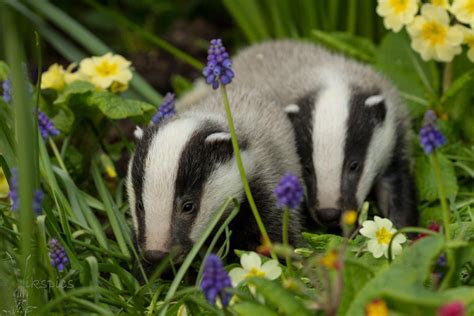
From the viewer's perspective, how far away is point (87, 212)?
390cm

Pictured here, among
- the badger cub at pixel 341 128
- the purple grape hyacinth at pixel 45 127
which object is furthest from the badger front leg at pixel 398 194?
the purple grape hyacinth at pixel 45 127

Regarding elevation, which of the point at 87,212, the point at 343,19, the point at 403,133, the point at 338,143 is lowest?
the point at 87,212

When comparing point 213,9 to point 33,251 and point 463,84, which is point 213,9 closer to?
point 463,84

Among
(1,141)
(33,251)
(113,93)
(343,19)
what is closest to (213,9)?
(343,19)

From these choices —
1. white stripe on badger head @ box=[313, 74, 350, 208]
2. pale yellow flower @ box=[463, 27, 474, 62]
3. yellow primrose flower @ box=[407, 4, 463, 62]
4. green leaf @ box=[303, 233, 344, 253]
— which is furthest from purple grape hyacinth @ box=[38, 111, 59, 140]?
pale yellow flower @ box=[463, 27, 474, 62]

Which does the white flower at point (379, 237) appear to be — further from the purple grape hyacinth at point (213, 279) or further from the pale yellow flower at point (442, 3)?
the pale yellow flower at point (442, 3)

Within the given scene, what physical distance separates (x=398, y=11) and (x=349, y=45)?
36.6 inches

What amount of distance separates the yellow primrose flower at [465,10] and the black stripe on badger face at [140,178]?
5.24 ft

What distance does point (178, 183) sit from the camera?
3445mm

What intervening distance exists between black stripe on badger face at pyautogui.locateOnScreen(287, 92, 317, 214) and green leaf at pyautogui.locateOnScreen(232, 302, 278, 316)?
150cm

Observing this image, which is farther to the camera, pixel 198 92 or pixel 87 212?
pixel 198 92

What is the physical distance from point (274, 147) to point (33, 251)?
1.42 meters

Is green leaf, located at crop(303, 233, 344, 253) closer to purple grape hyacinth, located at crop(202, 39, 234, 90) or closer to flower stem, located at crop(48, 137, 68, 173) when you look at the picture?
purple grape hyacinth, located at crop(202, 39, 234, 90)

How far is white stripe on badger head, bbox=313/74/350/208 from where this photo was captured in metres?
4.04
